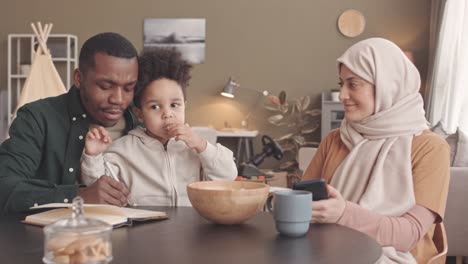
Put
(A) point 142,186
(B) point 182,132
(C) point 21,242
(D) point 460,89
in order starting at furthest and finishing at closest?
1. (D) point 460,89
2. (A) point 142,186
3. (B) point 182,132
4. (C) point 21,242

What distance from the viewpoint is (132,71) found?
189 cm

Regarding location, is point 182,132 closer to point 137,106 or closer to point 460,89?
point 137,106

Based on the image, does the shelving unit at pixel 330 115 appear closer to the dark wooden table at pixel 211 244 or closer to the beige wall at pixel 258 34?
the beige wall at pixel 258 34

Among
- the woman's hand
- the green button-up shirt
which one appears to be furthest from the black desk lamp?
the woman's hand

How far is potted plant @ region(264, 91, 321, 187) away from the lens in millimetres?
6680

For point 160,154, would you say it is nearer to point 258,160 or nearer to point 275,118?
point 258,160

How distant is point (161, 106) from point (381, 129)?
653 millimetres

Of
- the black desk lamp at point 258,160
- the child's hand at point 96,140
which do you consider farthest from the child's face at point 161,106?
the black desk lamp at point 258,160

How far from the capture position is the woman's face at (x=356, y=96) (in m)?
1.90

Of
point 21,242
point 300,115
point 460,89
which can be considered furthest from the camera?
point 300,115

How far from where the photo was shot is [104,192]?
1.65 meters

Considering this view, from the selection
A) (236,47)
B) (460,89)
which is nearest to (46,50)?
(236,47)

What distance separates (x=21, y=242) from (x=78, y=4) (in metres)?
6.13

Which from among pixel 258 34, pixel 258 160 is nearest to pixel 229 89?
pixel 258 34
